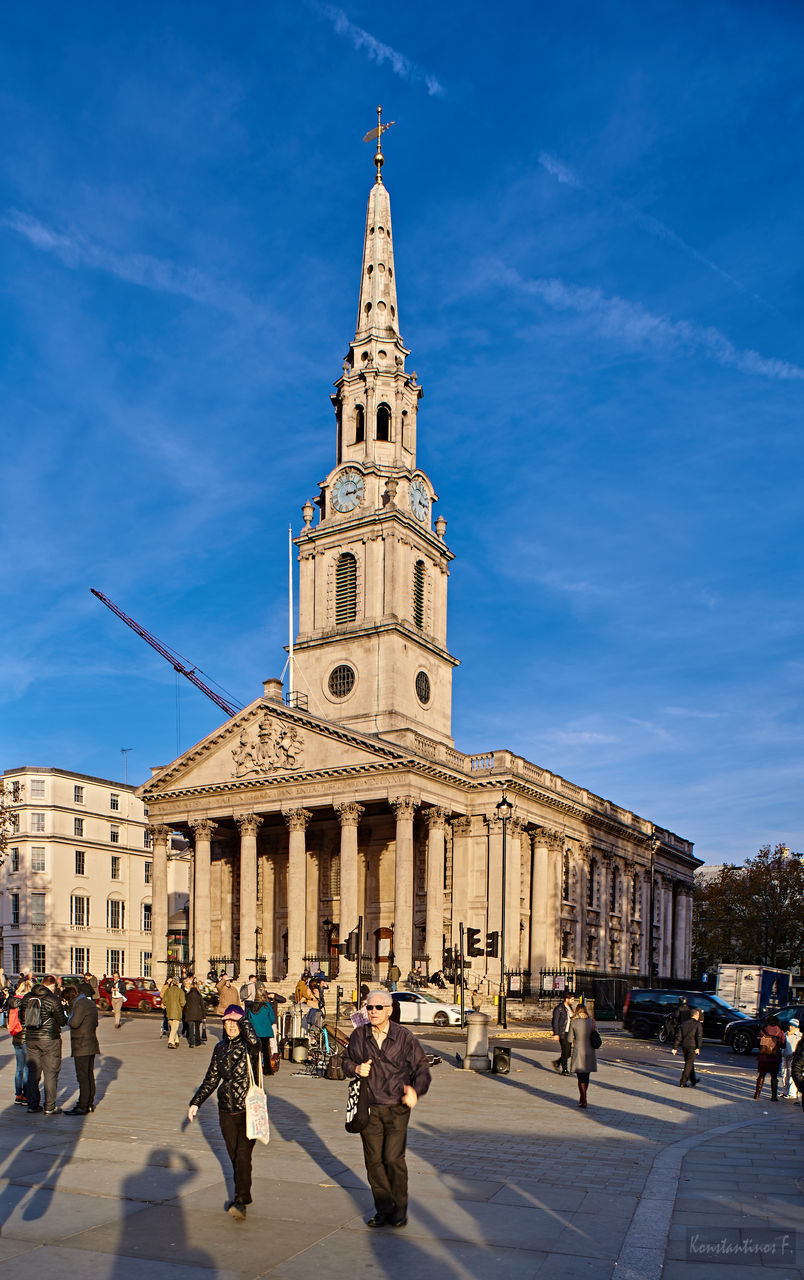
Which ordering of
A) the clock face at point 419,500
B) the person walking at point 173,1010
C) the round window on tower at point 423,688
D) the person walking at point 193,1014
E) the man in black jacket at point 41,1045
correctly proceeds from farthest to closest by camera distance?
the clock face at point 419,500 < the round window on tower at point 423,688 < the person walking at point 173,1010 < the person walking at point 193,1014 < the man in black jacket at point 41,1045

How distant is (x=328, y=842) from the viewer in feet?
203

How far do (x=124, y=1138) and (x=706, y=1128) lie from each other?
28.3 ft

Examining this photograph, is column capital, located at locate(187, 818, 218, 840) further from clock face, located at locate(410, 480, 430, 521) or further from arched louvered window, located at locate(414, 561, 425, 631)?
clock face, located at locate(410, 480, 430, 521)

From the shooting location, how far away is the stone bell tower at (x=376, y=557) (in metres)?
62.9

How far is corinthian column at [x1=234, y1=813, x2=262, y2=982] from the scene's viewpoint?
58.2 m

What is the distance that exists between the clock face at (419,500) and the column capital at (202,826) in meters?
21.5

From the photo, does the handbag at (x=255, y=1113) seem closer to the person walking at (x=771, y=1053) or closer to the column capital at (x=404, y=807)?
the person walking at (x=771, y=1053)

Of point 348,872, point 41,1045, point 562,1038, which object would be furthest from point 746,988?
point 41,1045

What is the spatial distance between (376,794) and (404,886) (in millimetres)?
4750

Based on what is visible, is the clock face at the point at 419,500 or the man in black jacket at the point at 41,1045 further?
the clock face at the point at 419,500

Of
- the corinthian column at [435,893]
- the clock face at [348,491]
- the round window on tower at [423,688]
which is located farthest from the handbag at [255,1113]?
the clock face at [348,491]

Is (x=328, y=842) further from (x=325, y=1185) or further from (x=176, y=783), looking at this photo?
(x=325, y=1185)

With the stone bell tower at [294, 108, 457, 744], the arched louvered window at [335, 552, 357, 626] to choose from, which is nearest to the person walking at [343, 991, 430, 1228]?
the stone bell tower at [294, 108, 457, 744]

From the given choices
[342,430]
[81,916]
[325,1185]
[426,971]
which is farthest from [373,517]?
[325,1185]
